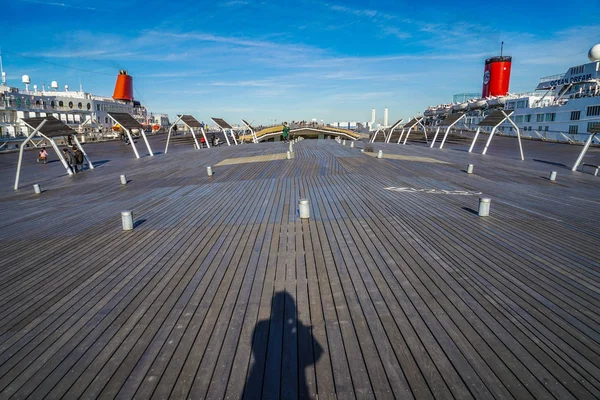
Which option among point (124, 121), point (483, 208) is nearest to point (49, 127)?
point (124, 121)

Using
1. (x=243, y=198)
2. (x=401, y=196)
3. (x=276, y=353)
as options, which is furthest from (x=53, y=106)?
(x=276, y=353)

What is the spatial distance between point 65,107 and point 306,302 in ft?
221

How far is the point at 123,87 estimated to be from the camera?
7438 centimetres

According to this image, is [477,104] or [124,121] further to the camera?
[477,104]

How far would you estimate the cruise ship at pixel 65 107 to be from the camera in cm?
4253

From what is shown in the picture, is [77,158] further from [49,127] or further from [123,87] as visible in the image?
[123,87]

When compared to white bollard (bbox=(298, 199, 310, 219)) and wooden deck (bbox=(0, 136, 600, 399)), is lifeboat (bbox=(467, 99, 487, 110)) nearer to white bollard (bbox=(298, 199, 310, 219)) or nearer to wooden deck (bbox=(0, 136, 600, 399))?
wooden deck (bbox=(0, 136, 600, 399))

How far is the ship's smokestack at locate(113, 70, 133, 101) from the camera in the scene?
241 feet

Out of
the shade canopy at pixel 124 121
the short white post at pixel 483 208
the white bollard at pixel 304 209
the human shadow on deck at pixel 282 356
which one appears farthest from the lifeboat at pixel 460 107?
the human shadow on deck at pixel 282 356

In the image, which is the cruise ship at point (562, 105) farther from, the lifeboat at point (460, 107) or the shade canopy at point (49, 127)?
the shade canopy at point (49, 127)

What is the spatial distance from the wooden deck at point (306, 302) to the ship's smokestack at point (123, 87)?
73029 mm

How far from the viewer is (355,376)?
366 centimetres

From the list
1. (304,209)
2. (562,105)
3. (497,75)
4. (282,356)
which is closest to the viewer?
(282,356)

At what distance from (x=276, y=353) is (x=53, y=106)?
67398 mm
